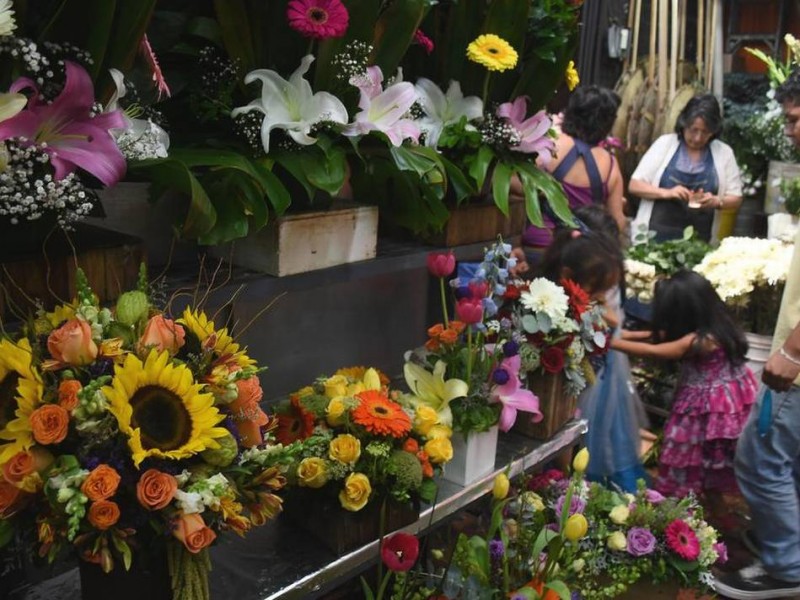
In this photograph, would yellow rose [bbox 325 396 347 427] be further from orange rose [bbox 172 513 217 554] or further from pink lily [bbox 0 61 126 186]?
pink lily [bbox 0 61 126 186]

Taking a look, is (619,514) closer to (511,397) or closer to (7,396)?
(511,397)

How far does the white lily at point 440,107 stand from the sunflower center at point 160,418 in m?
0.84

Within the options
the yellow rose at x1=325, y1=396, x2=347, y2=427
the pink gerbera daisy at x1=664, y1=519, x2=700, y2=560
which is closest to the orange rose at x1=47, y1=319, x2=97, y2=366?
the yellow rose at x1=325, y1=396, x2=347, y2=427

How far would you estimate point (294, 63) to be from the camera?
4.37ft

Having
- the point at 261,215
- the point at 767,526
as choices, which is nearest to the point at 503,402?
the point at 261,215

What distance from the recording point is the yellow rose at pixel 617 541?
1994mm

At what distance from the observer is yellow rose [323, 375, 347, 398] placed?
1372mm

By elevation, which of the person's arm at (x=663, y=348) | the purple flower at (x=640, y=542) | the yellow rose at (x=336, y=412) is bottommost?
the purple flower at (x=640, y=542)

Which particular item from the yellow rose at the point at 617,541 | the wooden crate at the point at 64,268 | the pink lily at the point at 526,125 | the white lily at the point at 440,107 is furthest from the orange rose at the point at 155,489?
the yellow rose at the point at 617,541

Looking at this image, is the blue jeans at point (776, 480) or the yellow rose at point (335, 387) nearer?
the yellow rose at point (335, 387)

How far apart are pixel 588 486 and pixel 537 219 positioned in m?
0.89

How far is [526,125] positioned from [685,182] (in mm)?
2408

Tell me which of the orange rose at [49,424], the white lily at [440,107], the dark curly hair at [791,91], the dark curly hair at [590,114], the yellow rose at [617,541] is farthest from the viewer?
the dark curly hair at [590,114]

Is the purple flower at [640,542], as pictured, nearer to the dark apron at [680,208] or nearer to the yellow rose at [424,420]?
the yellow rose at [424,420]
